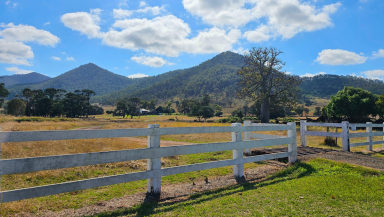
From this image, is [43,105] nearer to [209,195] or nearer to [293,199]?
[209,195]

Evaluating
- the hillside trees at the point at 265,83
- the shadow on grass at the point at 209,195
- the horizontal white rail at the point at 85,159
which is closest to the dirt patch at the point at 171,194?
the shadow on grass at the point at 209,195

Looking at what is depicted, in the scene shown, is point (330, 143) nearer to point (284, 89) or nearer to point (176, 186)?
point (176, 186)

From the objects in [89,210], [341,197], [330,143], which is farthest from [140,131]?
[330,143]

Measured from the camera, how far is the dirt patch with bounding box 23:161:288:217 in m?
3.75

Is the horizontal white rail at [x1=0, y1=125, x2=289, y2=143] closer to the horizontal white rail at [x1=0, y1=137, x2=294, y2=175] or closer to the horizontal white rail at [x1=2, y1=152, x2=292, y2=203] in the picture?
the horizontal white rail at [x1=0, y1=137, x2=294, y2=175]

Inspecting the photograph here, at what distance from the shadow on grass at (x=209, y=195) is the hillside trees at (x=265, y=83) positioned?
88.4 ft

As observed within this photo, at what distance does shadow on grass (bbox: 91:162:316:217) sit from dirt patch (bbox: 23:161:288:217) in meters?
0.17

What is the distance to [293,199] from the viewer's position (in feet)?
13.8

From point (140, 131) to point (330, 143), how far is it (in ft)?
39.9

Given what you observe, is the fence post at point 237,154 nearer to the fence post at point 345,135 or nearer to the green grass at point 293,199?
the green grass at point 293,199

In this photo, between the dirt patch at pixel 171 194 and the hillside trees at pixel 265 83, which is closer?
A: the dirt patch at pixel 171 194

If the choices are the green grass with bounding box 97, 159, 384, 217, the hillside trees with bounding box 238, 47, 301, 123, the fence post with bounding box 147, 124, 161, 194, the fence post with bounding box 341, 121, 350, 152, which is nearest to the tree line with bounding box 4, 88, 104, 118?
the hillside trees with bounding box 238, 47, 301, 123

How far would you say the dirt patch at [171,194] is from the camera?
3.75 m

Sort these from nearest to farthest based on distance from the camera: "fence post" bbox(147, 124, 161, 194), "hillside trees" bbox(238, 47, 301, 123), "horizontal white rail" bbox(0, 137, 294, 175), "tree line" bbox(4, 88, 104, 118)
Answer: "horizontal white rail" bbox(0, 137, 294, 175) < "fence post" bbox(147, 124, 161, 194) < "hillside trees" bbox(238, 47, 301, 123) < "tree line" bbox(4, 88, 104, 118)
